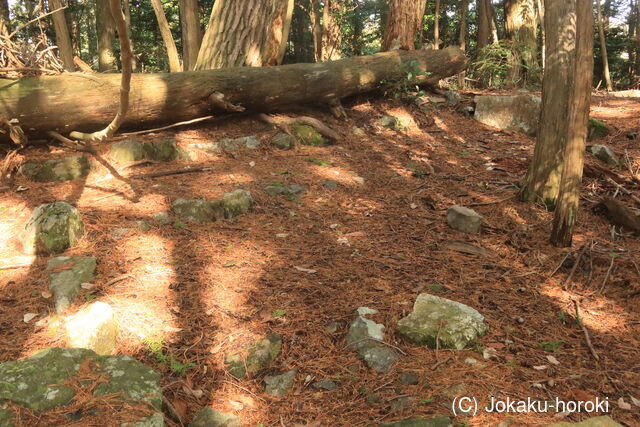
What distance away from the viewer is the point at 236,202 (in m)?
4.45

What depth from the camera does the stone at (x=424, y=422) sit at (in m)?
2.05

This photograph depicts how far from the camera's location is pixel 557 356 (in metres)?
2.61

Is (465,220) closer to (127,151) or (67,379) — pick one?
(67,379)

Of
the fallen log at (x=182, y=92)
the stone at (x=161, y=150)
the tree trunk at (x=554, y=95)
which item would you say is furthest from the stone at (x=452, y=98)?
the stone at (x=161, y=150)

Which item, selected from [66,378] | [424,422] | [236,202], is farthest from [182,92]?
[424,422]

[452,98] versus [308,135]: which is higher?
[452,98]

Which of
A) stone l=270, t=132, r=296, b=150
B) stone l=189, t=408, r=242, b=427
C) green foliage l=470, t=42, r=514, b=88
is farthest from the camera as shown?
green foliage l=470, t=42, r=514, b=88

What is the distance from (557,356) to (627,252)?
1.73 metres

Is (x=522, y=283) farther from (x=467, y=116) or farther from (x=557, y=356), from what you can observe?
(x=467, y=116)

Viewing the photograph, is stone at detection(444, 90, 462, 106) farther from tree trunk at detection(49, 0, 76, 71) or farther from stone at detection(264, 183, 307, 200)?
tree trunk at detection(49, 0, 76, 71)

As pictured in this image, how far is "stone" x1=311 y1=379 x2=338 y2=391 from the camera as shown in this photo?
2.47 m

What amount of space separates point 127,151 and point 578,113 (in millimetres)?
4794

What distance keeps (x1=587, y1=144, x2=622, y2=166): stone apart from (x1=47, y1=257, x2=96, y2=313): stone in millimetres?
6450

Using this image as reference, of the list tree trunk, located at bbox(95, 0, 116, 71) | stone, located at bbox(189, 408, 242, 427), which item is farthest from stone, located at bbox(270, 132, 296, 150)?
tree trunk, located at bbox(95, 0, 116, 71)
